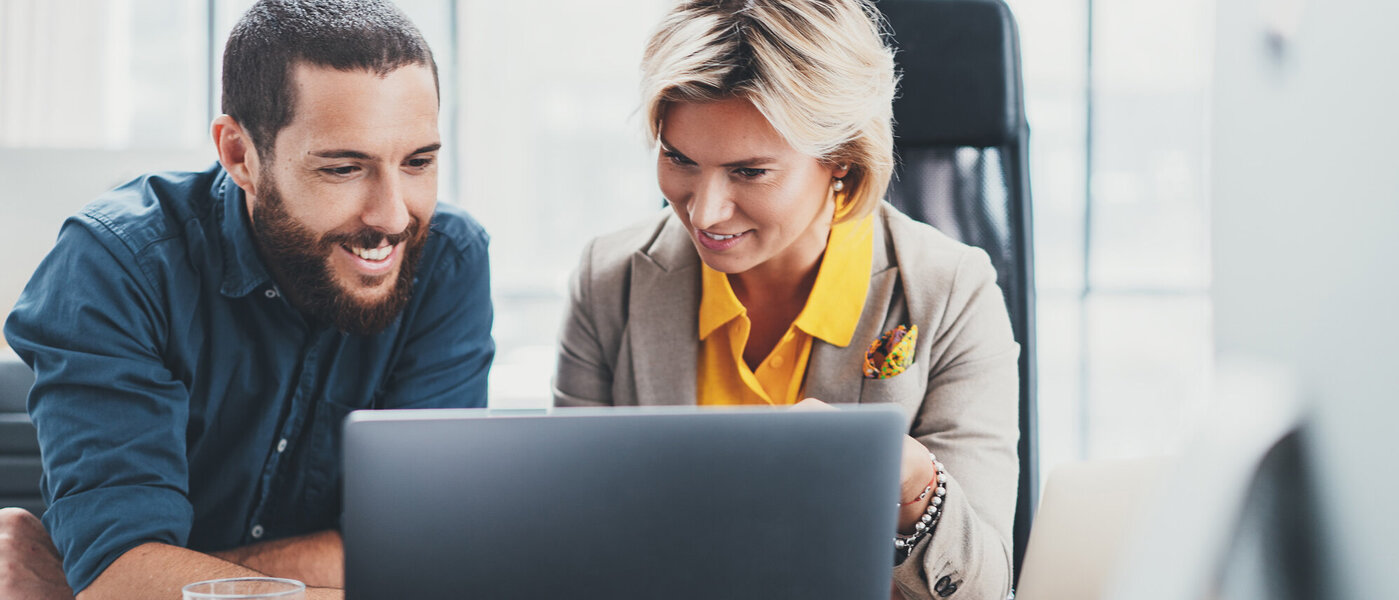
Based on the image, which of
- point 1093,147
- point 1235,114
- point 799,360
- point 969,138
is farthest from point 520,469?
point 1093,147

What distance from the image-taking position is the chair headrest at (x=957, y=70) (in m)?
1.44

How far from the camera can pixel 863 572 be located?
575mm

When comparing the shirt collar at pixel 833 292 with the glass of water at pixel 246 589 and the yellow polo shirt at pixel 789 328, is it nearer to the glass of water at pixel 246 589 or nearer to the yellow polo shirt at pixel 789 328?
the yellow polo shirt at pixel 789 328

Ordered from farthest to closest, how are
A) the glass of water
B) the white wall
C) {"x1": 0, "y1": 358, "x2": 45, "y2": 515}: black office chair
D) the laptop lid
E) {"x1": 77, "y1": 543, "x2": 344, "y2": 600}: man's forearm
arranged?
1. {"x1": 0, "y1": 358, "x2": 45, "y2": 515}: black office chair
2. {"x1": 77, "y1": 543, "x2": 344, "y2": 600}: man's forearm
3. the laptop lid
4. the glass of water
5. the white wall

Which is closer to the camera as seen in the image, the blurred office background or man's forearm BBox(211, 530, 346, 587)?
man's forearm BBox(211, 530, 346, 587)

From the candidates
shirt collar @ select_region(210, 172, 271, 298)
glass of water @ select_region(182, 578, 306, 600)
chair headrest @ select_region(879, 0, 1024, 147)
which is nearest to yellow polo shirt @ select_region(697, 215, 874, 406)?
chair headrest @ select_region(879, 0, 1024, 147)

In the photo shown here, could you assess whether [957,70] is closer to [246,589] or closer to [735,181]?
[735,181]

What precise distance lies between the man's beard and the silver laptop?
0.76 m

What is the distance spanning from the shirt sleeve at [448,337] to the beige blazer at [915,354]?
0.13m

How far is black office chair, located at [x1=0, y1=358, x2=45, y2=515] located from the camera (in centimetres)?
130

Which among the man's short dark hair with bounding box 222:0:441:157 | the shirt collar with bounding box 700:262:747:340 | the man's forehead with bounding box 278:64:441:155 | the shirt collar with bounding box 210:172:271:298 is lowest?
the shirt collar with bounding box 700:262:747:340

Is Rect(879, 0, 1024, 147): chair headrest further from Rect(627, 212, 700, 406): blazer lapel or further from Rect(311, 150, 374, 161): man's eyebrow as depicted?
Rect(311, 150, 374, 161): man's eyebrow

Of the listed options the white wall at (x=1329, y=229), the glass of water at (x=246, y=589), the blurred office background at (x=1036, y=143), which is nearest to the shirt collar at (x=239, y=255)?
the glass of water at (x=246, y=589)

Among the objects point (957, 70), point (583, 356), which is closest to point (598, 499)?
point (583, 356)
